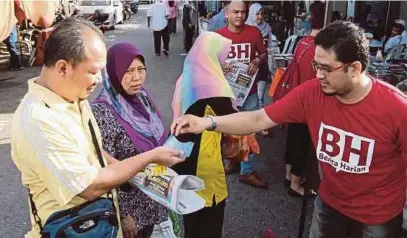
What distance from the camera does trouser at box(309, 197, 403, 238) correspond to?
2045 millimetres

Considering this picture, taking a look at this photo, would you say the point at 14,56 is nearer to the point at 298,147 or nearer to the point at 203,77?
the point at 298,147

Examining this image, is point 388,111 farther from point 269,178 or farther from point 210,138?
point 269,178

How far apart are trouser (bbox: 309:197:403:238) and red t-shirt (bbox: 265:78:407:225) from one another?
0.04 meters

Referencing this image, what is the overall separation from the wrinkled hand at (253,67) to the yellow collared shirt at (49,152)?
2918 mm

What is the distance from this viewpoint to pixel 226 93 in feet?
8.07

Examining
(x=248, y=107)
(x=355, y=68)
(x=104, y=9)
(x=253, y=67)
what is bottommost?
(x=248, y=107)

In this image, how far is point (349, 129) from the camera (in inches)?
77.2

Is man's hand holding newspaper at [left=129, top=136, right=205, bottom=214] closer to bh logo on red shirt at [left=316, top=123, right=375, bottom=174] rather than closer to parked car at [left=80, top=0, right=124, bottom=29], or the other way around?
bh logo on red shirt at [left=316, top=123, right=375, bottom=174]

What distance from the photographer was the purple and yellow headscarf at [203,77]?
7.86ft

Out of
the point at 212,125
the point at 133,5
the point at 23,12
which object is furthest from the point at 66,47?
the point at 133,5

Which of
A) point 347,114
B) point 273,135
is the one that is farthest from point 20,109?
point 273,135

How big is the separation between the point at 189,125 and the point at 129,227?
0.60 m

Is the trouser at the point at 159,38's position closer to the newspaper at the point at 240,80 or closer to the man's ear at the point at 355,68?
the newspaper at the point at 240,80

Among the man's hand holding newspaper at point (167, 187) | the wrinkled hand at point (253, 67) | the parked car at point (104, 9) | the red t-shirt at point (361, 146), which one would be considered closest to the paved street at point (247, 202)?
the wrinkled hand at point (253, 67)
